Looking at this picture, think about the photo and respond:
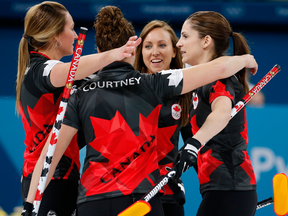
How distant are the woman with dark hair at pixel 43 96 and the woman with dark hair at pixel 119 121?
0.81 feet

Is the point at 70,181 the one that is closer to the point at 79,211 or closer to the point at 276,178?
the point at 79,211

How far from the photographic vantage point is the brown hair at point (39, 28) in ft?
6.72

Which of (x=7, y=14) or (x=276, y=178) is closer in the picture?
(x=276, y=178)

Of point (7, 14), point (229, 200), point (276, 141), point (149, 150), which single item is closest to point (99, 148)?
point (149, 150)

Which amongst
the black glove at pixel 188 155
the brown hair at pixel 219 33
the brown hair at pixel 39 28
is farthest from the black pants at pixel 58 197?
the brown hair at pixel 219 33

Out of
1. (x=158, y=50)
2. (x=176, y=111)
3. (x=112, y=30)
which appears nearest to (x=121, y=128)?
(x=112, y=30)

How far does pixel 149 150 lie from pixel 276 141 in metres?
2.88

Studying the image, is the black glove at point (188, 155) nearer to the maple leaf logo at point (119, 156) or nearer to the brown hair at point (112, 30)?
the maple leaf logo at point (119, 156)

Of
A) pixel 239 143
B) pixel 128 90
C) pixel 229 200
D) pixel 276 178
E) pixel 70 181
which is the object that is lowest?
pixel 70 181

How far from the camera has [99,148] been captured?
5.70ft

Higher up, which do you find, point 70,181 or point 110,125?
point 110,125

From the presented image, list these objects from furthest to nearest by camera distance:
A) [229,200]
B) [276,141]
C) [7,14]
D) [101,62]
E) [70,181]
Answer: [7,14] < [276,141] < [70,181] < [229,200] < [101,62]

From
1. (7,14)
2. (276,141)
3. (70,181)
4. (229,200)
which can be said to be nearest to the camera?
(229,200)

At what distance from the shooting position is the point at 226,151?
6.63ft
